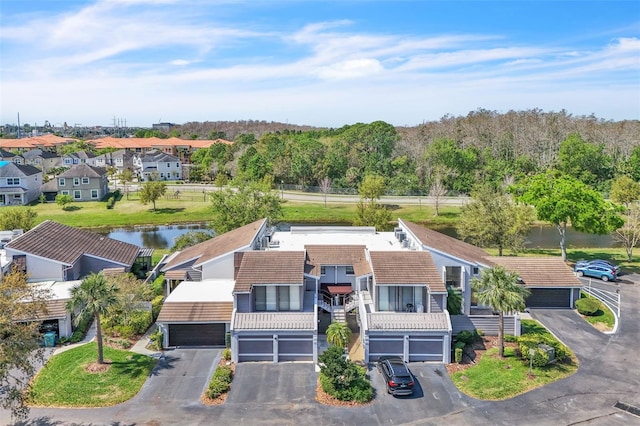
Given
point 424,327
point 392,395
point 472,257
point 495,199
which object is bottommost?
point 392,395

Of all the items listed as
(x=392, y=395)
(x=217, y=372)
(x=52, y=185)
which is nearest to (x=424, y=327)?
(x=392, y=395)

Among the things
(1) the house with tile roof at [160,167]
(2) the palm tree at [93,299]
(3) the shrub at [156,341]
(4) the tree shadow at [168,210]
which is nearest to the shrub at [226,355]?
(3) the shrub at [156,341]

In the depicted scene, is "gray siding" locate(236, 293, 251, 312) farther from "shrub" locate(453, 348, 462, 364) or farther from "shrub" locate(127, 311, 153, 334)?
"shrub" locate(453, 348, 462, 364)

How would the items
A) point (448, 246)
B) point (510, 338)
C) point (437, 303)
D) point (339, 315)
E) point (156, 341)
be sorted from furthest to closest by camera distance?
point (448, 246)
point (339, 315)
point (510, 338)
point (156, 341)
point (437, 303)

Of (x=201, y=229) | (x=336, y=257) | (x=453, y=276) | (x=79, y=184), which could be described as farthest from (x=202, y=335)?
(x=79, y=184)

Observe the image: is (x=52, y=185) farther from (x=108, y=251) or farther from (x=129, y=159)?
(x=108, y=251)

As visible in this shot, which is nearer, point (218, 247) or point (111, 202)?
point (218, 247)

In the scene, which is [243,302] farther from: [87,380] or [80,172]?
[80,172]
